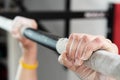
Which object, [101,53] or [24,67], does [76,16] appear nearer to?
[24,67]

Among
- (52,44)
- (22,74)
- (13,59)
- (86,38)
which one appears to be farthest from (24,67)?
(13,59)

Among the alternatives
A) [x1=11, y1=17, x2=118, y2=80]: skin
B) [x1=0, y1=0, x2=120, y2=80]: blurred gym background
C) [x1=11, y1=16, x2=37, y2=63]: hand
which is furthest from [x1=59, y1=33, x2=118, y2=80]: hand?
[x1=0, y1=0, x2=120, y2=80]: blurred gym background

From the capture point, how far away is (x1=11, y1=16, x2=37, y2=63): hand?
838 mm

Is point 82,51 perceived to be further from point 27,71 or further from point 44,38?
point 27,71

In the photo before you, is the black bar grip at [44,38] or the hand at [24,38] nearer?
the black bar grip at [44,38]

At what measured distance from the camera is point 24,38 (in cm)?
86

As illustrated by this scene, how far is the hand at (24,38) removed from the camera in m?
0.84

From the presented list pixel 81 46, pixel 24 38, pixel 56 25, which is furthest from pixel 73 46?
pixel 56 25

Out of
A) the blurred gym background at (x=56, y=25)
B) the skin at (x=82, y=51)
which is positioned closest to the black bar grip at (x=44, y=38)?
the skin at (x=82, y=51)

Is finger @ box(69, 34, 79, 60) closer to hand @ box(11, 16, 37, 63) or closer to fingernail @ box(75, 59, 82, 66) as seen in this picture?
fingernail @ box(75, 59, 82, 66)

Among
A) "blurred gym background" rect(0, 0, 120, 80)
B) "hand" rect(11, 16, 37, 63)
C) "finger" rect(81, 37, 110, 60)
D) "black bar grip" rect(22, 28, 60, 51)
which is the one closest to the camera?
"finger" rect(81, 37, 110, 60)

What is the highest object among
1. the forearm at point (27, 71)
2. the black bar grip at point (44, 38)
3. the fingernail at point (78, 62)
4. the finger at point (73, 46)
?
the finger at point (73, 46)

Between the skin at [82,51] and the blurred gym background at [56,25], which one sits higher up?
the skin at [82,51]

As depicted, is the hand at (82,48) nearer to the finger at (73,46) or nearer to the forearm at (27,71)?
the finger at (73,46)
